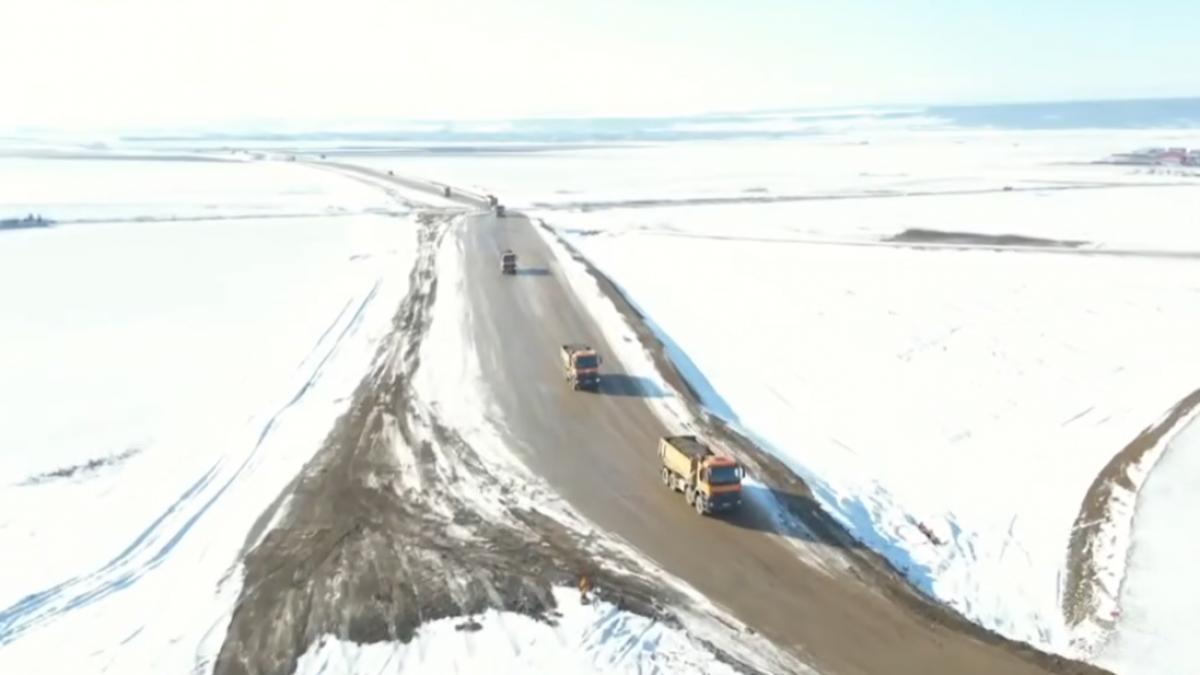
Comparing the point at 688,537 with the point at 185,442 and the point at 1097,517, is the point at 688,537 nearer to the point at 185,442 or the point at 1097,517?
the point at 1097,517

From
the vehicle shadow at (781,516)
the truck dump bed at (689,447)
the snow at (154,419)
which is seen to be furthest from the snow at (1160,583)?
the snow at (154,419)

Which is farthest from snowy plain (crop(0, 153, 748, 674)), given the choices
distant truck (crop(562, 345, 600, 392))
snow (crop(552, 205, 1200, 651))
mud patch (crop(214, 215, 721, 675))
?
snow (crop(552, 205, 1200, 651))

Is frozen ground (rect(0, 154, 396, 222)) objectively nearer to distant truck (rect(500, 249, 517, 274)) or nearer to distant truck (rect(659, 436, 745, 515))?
distant truck (rect(500, 249, 517, 274))

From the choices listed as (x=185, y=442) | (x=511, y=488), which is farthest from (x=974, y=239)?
(x=185, y=442)

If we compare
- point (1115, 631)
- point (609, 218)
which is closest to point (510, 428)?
point (1115, 631)

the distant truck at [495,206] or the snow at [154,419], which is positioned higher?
the distant truck at [495,206]

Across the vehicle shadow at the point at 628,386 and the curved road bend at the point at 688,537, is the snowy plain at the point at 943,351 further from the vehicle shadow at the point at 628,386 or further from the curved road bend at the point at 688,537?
the vehicle shadow at the point at 628,386
